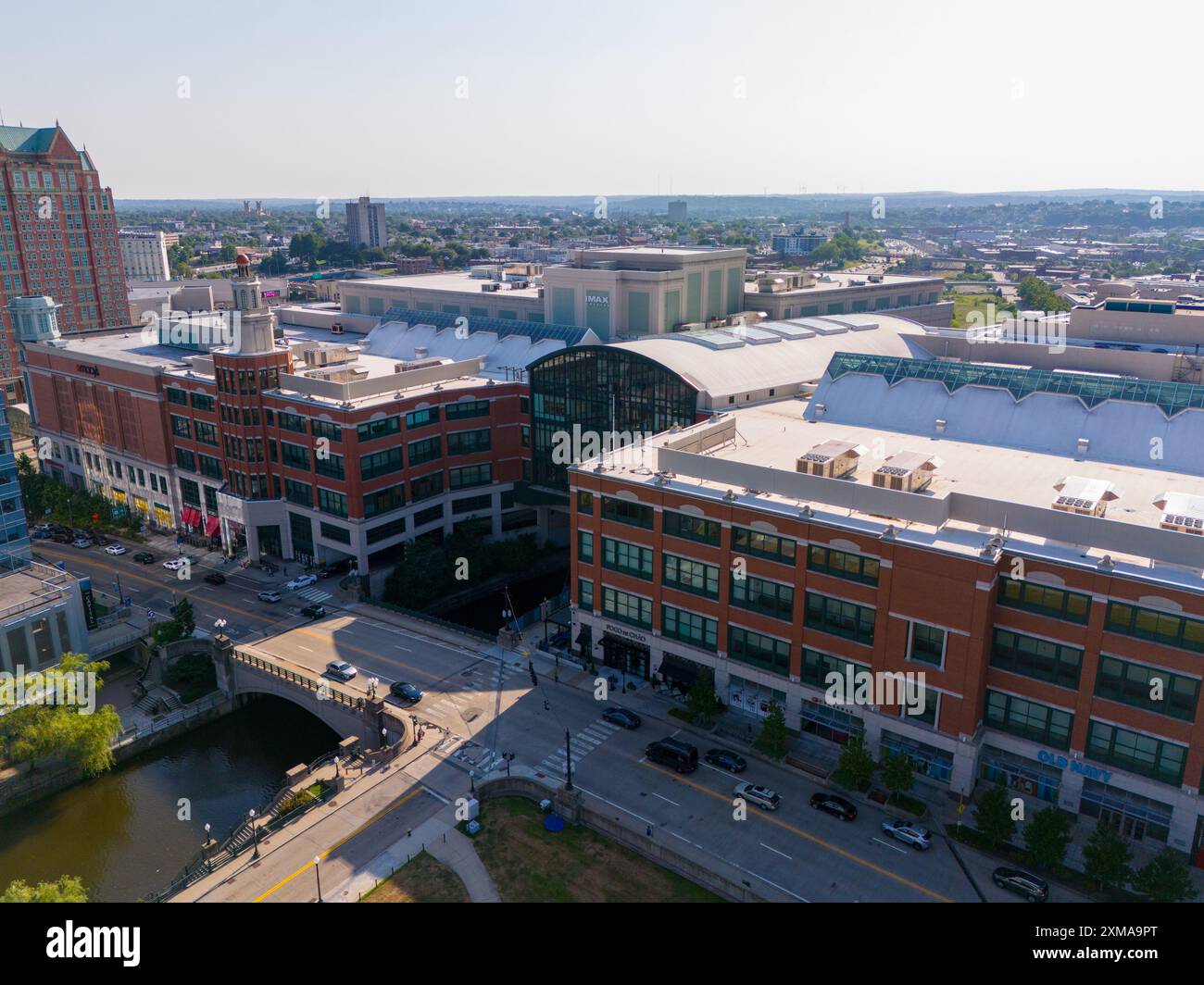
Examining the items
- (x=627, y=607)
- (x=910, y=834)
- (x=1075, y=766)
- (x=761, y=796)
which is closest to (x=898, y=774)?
(x=910, y=834)

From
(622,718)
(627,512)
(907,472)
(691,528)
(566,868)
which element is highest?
(907,472)

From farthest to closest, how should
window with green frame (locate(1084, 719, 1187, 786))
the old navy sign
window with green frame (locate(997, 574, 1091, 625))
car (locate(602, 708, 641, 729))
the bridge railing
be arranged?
the bridge railing
car (locate(602, 708, 641, 729))
the old navy sign
window with green frame (locate(997, 574, 1091, 625))
window with green frame (locate(1084, 719, 1187, 786))

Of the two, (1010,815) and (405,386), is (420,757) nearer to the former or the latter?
(1010,815)

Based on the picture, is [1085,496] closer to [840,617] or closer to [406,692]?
[840,617]

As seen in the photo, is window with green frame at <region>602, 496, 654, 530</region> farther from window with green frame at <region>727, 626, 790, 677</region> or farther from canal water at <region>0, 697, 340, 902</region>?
canal water at <region>0, 697, 340, 902</region>

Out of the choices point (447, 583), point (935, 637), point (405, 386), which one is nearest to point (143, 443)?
point (405, 386)

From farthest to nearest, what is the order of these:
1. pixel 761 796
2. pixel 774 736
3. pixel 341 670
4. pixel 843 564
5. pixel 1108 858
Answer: pixel 341 670 → pixel 774 736 → pixel 843 564 → pixel 761 796 → pixel 1108 858

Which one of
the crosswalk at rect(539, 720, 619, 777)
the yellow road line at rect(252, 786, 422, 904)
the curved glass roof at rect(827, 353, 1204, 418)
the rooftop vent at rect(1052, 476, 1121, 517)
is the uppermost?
the curved glass roof at rect(827, 353, 1204, 418)

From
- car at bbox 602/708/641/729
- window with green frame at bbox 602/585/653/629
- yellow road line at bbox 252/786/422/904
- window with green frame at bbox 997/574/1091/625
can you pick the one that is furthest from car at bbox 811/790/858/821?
yellow road line at bbox 252/786/422/904
